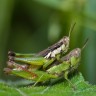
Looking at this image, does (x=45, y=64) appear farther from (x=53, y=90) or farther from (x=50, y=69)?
(x=53, y=90)

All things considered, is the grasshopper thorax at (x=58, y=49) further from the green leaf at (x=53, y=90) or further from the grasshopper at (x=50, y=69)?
the green leaf at (x=53, y=90)

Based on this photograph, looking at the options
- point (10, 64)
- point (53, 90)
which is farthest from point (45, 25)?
point (53, 90)

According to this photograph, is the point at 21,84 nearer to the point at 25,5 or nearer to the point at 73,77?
the point at 73,77

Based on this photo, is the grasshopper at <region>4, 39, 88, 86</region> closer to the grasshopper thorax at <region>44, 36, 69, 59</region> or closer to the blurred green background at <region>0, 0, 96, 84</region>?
the grasshopper thorax at <region>44, 36, 69, 59</region>

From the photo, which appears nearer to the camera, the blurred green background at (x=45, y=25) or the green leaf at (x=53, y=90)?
the green leaf at (x=53, y=90)

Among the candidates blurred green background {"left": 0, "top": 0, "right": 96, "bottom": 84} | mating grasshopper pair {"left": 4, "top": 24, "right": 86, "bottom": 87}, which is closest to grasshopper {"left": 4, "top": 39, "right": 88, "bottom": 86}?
mating grasshopper pair {"left": 4, "top": 24, "right": 86, "bottom": 87}

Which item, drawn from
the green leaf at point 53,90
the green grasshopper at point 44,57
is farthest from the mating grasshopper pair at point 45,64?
the green leaf at point 53,90

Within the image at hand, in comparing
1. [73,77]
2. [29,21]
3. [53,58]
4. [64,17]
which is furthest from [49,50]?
[29,21]
